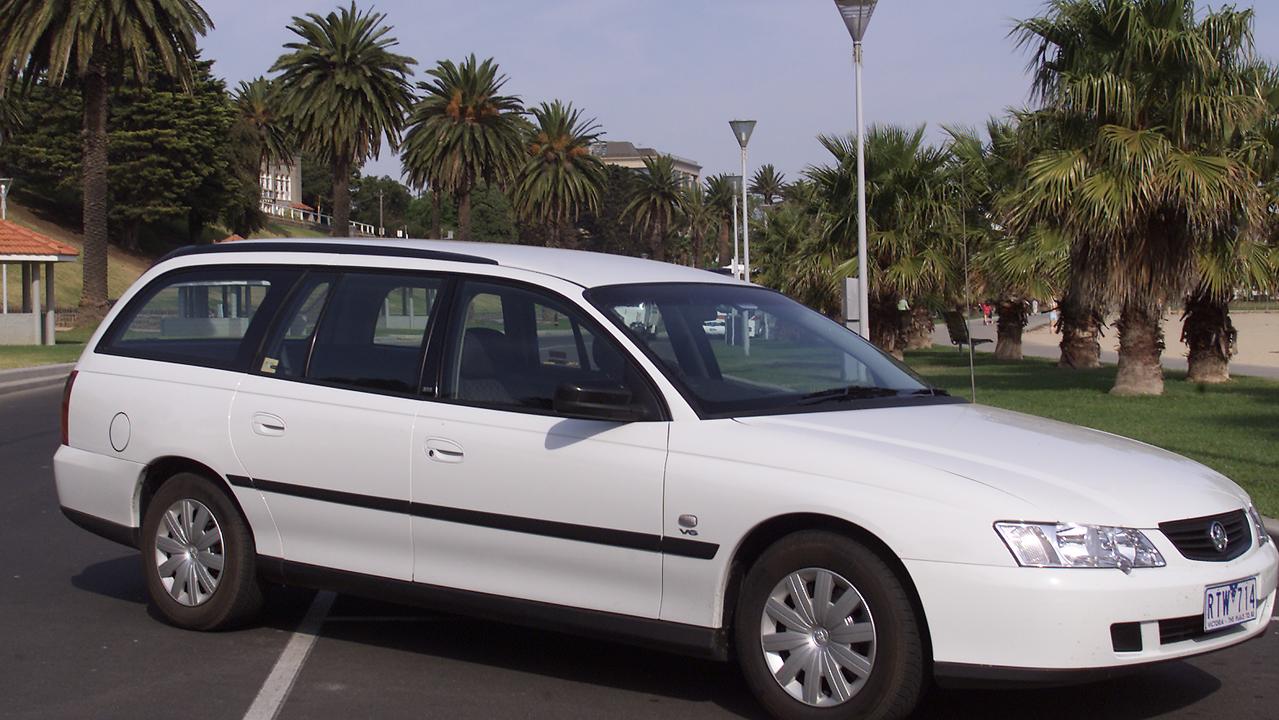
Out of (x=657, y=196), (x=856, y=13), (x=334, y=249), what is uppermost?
(x=657, y=196)

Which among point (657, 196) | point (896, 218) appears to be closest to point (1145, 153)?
point (896, 218)

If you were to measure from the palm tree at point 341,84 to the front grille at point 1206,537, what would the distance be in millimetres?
47238

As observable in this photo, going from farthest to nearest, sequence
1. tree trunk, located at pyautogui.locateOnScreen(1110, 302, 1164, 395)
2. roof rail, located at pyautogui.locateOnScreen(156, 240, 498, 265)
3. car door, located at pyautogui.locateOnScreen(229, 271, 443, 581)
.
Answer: tree trunk, located at pyautogui.locateOnScreen(1110, 302, 1164, 395) < roof rail, located at pyautogui.locateOnScreen(156, 240, 498, 265) < car door, located at pyautogui.locateOnScreen(229, 271, 443, 581)

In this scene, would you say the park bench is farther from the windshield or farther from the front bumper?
the front bumper

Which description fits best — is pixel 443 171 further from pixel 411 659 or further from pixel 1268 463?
pixel 411 659

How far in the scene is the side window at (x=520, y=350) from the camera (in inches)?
215

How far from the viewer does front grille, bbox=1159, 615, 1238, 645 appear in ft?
14.8

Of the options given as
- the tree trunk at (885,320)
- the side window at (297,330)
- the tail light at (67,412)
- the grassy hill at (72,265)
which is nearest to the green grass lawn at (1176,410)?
the tree trunk at (885,320)

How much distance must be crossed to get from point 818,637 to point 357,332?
8.25 ft

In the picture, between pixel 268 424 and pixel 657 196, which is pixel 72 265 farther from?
pixel 268 424

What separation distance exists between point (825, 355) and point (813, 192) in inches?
1001

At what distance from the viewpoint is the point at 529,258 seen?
5.97 metres

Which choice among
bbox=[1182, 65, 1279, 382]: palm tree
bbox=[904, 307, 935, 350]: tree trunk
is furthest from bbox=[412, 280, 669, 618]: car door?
bbox=[904, 307, 935, 350]: tree trunk

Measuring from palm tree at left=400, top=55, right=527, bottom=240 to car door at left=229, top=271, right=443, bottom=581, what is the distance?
5005 cm
